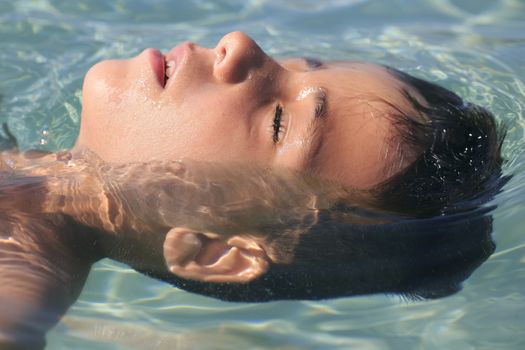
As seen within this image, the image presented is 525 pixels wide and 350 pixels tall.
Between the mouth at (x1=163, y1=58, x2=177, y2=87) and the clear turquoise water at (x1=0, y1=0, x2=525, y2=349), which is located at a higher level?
the mouth at (x1=163, y1=58, x2=177, y2=87)

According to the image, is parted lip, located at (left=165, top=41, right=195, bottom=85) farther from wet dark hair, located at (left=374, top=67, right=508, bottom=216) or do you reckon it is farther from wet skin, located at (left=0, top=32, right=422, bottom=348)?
wet dark hair, located at (left=374, top=67, right=508, bottom=216)

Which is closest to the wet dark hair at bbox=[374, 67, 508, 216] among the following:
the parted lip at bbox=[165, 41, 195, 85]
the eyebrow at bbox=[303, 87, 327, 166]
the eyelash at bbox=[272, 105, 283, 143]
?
the eyebrow at bbox=[303, 87, 327, 166]

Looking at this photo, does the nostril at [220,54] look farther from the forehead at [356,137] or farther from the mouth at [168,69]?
the forehead at [356,137]

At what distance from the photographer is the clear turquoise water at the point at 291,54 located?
2.72 meters

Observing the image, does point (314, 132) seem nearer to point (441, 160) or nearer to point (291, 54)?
point (441, 160)

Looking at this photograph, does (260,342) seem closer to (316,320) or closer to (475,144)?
(316,320)

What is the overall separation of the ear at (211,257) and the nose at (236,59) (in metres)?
0.63

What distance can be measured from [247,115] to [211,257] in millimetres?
562

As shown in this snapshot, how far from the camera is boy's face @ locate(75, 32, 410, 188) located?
2.90 m

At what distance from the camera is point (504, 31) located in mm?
5230

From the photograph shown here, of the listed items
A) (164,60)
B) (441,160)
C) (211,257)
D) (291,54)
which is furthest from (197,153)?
(291,54)

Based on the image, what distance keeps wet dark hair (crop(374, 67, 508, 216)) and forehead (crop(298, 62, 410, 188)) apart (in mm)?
52

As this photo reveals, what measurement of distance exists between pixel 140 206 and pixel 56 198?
336 millimetres

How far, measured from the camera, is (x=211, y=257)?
2.88 meters
